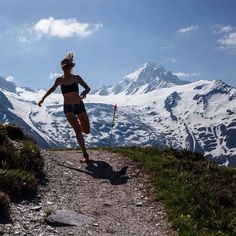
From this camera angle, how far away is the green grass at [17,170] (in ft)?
39.8

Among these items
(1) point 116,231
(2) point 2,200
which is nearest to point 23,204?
(2) point 2,200

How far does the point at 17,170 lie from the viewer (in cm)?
1315

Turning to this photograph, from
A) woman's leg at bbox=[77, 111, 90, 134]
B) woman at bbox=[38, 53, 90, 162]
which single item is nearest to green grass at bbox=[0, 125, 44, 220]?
woman at bbox=[38, 53, 90, 162]

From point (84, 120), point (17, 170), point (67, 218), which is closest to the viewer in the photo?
point (67, 218)

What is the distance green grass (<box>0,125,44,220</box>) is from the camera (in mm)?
12117

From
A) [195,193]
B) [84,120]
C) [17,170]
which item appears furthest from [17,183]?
[84,120]

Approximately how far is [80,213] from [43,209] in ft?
3.00

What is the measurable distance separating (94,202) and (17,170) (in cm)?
226

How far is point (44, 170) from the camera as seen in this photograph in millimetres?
15406

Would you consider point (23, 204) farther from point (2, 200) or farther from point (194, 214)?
point (194, 214)

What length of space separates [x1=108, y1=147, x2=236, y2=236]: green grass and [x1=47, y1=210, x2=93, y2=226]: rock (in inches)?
84.9

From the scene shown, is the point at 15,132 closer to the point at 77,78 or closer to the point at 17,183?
the point at 77,78

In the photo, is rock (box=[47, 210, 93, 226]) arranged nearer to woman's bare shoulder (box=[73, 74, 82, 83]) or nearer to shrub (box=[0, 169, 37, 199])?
shrub (box=[0, 169, 37, 199])

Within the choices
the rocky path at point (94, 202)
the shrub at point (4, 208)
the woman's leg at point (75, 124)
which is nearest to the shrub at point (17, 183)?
the rocky path at point (94, 202)
